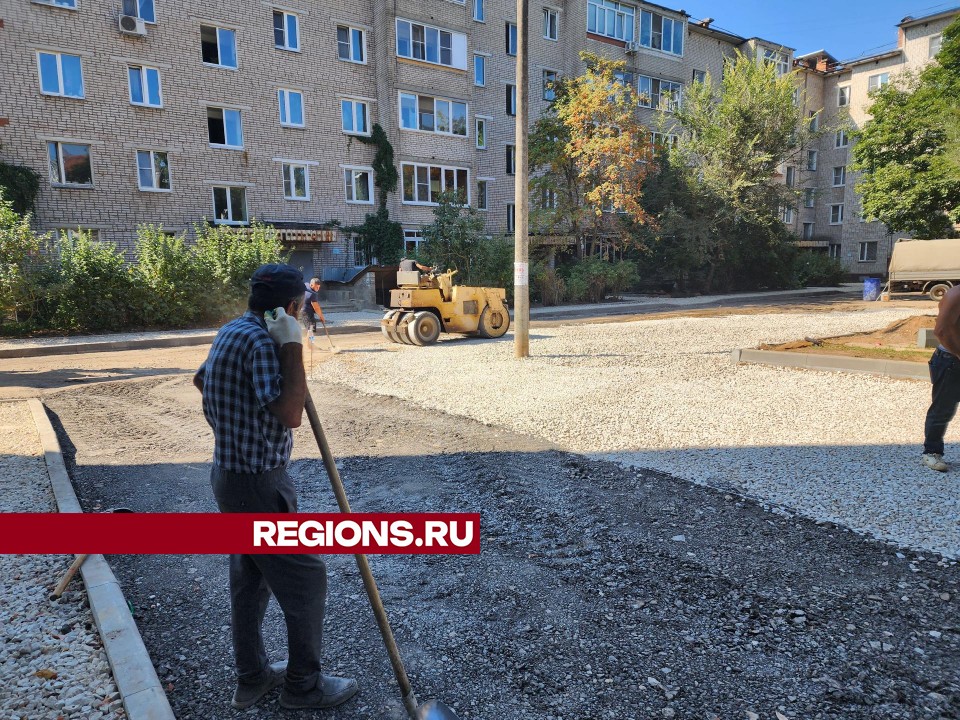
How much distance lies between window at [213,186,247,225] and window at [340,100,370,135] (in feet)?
19.3

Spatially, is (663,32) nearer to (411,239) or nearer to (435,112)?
(435,112)

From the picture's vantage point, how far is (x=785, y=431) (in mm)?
6746

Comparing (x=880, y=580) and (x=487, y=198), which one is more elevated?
(x=487, y=198)

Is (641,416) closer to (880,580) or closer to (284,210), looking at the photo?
(880,580)

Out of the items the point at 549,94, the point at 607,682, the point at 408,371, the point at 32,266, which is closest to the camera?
the point at 607,682

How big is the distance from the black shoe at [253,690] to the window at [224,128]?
1044 inches

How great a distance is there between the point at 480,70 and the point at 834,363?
94.2 ft

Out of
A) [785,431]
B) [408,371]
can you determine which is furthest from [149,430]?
[785,431]

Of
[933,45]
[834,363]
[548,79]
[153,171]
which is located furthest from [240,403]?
[933,45]

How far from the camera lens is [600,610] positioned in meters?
3.45

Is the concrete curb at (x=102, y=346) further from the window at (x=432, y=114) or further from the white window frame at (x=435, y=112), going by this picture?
the window at (x=432, y=114)

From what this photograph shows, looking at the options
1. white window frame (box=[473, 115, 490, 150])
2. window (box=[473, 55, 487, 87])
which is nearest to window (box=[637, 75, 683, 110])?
window (box=[473, 55, 487, 87])

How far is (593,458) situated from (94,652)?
433 centimetres

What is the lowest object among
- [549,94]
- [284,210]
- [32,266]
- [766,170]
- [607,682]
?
[607,682]
